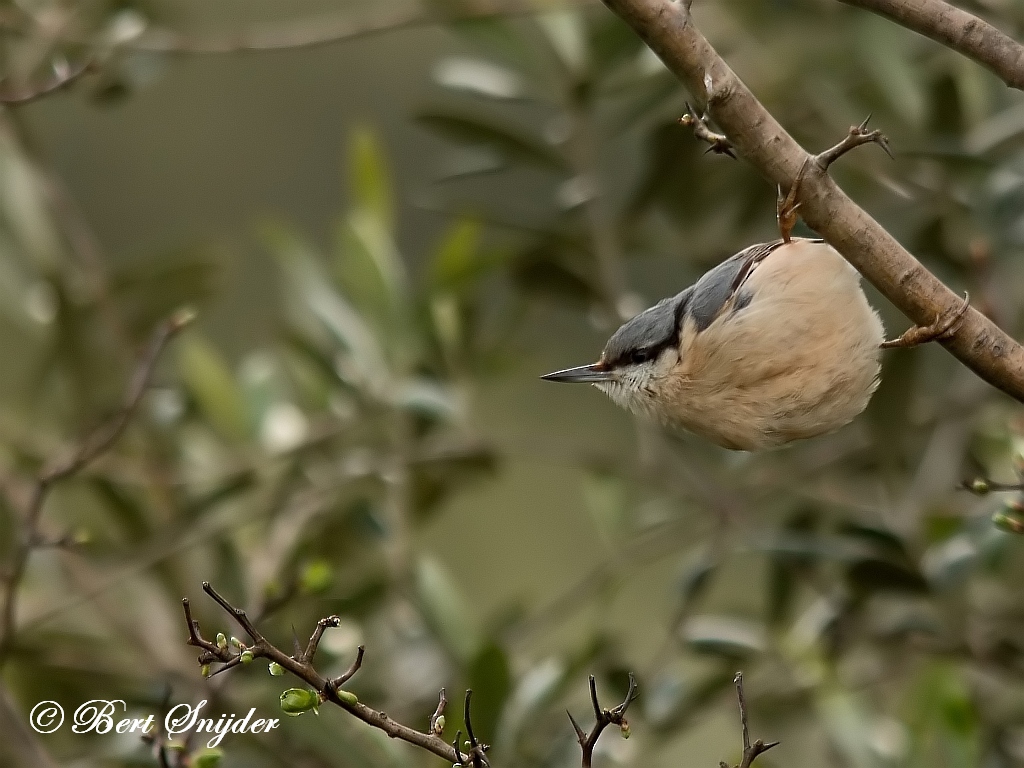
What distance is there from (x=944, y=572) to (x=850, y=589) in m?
0.15

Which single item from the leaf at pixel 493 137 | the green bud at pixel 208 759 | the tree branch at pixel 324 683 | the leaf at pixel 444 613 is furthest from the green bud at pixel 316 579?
the leaf at pixel 493 137

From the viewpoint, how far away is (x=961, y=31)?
1.04m

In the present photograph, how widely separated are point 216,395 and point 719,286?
3.14 ft

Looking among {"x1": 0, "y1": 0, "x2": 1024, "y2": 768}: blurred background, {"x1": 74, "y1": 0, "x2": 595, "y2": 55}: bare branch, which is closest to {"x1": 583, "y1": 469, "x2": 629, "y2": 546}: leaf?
{"x1": 0, "y1": 0, "x2": 1024, "y2": 768}: blurred background

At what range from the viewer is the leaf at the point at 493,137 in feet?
6.05

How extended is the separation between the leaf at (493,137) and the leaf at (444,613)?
0.64 m

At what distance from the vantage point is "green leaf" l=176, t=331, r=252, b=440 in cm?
199

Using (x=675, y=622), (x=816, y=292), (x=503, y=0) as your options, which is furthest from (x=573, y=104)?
(x=675, y=622)

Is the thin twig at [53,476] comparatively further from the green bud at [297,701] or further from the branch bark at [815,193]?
the branch bark at [815,193]

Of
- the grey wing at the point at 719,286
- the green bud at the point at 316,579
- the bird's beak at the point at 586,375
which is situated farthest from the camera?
the bird's beak at the point at 586,375

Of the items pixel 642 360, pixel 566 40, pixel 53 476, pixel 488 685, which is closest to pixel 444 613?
pixel 488 685

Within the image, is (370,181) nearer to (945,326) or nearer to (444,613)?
A: (444,613)

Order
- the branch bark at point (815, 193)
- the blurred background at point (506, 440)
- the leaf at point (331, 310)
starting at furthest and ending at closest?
1. the leaf at point (331, 310)
2. the blurred background at point (506, 440)
3. the branch bark at point (815, 193)

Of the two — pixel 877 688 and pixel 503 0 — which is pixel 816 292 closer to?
pixel 503 0
